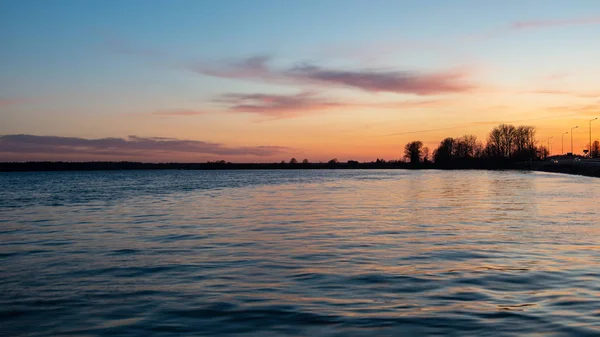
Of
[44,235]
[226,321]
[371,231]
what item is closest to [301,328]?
[226,321]

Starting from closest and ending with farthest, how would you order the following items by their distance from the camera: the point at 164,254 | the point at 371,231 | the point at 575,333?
the point at 575,333, the point at 164,254, the point at 371,231

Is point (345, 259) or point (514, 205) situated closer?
point (345, 259)

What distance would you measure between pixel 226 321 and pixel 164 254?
8.28 meters

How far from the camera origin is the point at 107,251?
1819 centimetres

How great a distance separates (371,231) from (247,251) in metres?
6.91

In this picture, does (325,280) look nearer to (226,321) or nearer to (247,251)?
(226,321)

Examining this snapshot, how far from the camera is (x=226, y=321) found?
9.58 meters

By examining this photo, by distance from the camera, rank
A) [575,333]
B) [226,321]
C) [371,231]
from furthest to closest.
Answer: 1. [371,231]
2. [226,321]
3. [575,333]

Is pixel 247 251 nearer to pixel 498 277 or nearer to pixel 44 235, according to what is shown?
pixel 498 277

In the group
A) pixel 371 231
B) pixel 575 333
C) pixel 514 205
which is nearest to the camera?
pixel 575 333

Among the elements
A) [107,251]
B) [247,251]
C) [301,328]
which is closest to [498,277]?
[301,328]

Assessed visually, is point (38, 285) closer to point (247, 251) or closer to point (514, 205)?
point (247, 251)

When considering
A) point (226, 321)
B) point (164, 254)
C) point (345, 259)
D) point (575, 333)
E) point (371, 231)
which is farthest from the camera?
point (371, 231)

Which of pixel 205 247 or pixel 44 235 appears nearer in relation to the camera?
pixel 205 247
